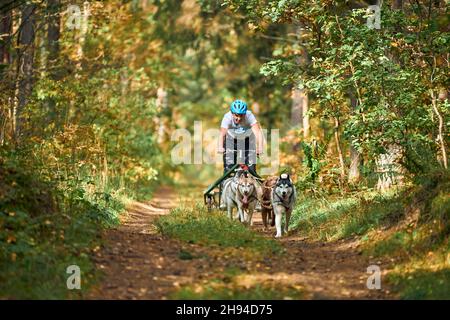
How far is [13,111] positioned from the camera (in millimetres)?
17328

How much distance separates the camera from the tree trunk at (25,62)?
685 inches

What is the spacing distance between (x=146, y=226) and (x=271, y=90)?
16.3 metres

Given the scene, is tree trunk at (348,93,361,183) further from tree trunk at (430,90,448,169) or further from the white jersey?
tree trunk at (430,90,448,169)

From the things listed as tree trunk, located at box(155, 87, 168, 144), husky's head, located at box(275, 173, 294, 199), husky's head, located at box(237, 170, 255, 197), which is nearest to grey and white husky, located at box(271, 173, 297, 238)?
husky's head, located at box(275, 173, 294, 199)

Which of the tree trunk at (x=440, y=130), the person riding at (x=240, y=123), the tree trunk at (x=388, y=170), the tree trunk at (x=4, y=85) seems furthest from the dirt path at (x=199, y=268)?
the tree trunk at (x=4, y=85)

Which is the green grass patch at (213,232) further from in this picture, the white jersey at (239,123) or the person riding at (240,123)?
the white jersey at (239,123)

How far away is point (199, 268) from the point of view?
9828mm

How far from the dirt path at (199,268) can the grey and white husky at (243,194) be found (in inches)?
93.7

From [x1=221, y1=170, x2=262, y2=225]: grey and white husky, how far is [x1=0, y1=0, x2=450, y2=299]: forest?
1.09 feet

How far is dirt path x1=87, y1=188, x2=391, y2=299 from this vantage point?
8.98 meters

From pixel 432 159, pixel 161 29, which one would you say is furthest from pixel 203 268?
pixel 161 29

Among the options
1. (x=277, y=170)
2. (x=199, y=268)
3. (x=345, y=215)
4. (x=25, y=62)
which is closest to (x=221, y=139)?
(x=345, y=215)

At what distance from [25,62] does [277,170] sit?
816 centimetres
